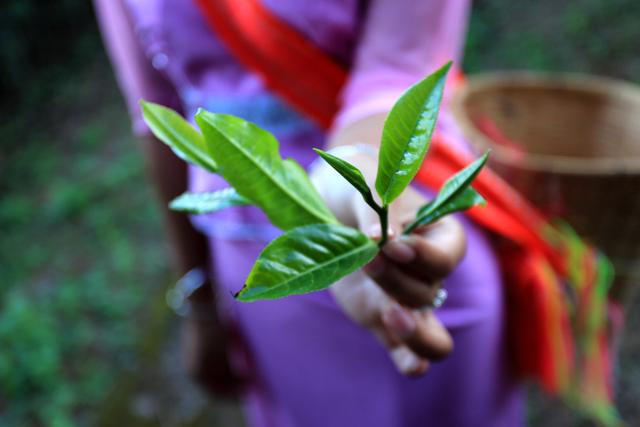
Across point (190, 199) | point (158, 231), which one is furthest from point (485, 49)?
point (190, 199)

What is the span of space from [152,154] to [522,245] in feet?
2.01

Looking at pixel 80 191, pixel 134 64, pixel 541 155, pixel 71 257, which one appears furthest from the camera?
pixel 80 191

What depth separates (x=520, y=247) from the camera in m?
0.76

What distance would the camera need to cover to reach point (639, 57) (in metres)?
2.58

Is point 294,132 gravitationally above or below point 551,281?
above

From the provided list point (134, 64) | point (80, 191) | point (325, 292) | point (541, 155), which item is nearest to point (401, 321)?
point (325, 292)

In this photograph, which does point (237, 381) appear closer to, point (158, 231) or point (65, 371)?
point (65, 371)

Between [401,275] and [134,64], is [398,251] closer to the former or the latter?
→ [401,275]

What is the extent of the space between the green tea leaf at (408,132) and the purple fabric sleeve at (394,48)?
320 millimetres

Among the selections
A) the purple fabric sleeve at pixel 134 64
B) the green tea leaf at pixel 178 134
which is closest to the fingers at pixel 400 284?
the green tea leaf at pixel 178 134

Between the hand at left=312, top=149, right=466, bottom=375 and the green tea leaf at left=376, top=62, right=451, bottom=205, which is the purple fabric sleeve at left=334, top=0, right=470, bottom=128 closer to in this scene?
the hand at left=312, top=149, right=466, bottom=375

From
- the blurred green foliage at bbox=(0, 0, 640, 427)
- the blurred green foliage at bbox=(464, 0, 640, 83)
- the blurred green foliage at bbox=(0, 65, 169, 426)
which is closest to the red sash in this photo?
the blurred green foliage at bbox=(0, 0, 640, 427)

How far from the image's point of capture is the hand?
0.41 meters

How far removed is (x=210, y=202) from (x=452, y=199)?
0.54ft
